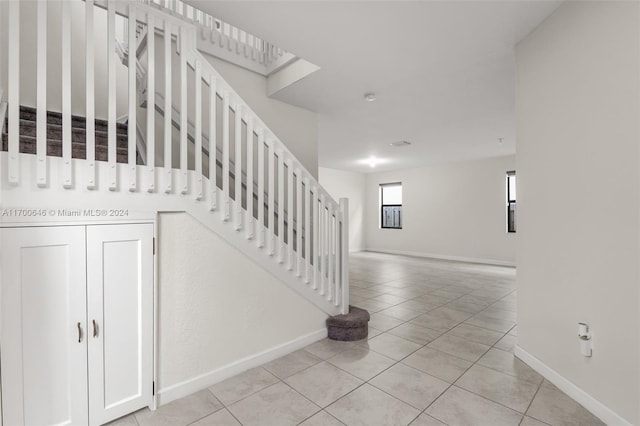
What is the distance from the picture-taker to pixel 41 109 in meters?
1.62

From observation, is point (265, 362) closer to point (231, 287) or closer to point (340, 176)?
point (231, 287)

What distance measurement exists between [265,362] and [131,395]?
100 centimetres

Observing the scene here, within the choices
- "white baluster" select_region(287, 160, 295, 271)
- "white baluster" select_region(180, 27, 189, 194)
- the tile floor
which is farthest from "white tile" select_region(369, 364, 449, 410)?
→ "white baluster" select_region(180, 27, 189, 194)

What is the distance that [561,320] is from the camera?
2.13m

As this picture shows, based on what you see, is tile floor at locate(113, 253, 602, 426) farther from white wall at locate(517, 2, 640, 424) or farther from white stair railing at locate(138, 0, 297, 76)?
white stair railing at locate(138, 0, 297, 76)

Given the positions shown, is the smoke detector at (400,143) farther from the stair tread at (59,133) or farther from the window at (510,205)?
the stair tread at (59,133)

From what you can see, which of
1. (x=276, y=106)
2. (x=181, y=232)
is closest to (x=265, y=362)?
(x=181, y=232)

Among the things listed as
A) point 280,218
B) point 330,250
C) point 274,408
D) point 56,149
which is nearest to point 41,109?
point 56,149

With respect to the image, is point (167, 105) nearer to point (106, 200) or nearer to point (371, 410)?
point (106, 200)

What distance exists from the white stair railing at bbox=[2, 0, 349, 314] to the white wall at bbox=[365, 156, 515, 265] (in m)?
5.83

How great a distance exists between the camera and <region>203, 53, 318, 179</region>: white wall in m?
3.37

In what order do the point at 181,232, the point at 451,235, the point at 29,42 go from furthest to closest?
the point at 451,235 → the point at 29,42 → the point at 181,232

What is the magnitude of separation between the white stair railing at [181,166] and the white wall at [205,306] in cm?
15

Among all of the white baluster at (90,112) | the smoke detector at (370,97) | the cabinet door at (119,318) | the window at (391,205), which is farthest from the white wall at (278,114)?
the window at (391,205)
